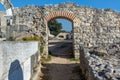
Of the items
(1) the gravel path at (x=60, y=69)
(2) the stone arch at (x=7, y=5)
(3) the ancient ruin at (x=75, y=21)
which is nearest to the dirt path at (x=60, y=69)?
(1) the gravel path at (x=60, y=69)

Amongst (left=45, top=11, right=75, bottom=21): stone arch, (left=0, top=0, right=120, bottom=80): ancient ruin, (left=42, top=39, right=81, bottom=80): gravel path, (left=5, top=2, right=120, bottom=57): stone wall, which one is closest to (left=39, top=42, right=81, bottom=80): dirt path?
(left=42, top=39, right=81, bottom=80): gravel path

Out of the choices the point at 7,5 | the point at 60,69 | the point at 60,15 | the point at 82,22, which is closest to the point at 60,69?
the point at 60,69

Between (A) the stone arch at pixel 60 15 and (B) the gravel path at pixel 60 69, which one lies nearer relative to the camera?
(B) the gravel path at pixel 60 69

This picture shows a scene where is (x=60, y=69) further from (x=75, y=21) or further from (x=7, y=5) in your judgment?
(x=7, y=5)

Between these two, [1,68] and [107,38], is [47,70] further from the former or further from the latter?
[1,68]

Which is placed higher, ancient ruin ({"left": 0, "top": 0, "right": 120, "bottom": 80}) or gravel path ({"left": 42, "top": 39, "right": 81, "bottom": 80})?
ancient ruin ({"left": 0, "top": 0, "right": 120, "bottom": 80})

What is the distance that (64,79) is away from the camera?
9992 millimetres

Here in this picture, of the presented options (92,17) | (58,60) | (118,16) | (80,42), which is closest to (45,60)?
(58,60)

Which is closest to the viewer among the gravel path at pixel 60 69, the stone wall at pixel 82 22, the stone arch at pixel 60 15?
the gravel path at pixel 60 69

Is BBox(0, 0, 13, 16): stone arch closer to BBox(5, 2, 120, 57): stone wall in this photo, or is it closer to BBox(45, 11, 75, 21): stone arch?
BBox(5, 2, 120, 57): stone wall

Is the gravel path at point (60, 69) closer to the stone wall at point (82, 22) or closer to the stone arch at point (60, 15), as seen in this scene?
the stone wall at point (82, 22)

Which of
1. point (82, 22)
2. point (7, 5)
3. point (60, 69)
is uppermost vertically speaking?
point (7, 5)

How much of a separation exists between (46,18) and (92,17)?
7.74 feet

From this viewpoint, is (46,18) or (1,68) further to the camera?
(46,18)
